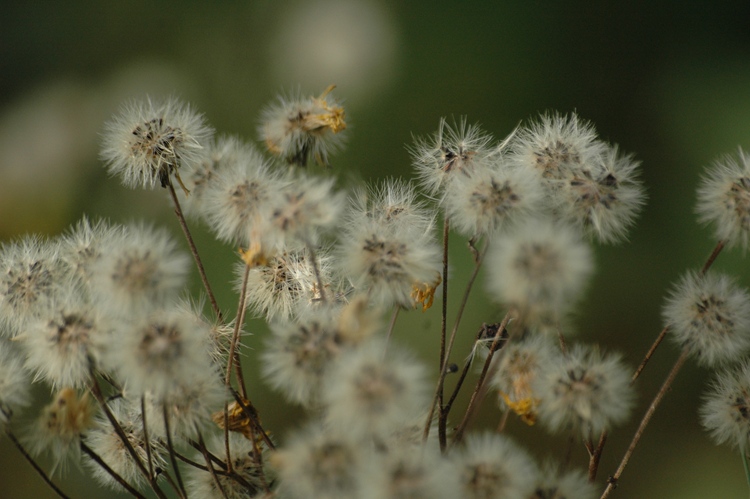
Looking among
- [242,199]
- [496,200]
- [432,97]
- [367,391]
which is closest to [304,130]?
[242,199]

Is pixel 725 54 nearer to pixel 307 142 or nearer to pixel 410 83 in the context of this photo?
pixel 410 83

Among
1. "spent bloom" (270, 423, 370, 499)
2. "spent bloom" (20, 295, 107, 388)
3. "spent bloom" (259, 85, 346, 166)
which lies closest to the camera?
"spent bloom" (270, 423, 370, 499)

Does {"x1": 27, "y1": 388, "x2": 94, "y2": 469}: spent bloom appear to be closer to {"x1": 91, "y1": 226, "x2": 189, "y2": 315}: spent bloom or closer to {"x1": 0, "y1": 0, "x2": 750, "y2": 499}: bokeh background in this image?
{"x1": 91, "y1": 226, "x2": 189, "y2": 315}: spent bloom

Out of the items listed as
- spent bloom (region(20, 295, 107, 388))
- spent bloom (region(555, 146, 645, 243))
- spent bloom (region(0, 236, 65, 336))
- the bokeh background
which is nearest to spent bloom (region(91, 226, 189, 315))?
spent bloom (region(20, 295, 107, 388))

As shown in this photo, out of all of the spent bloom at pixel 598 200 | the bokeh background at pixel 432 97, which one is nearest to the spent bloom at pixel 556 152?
the spent bloom at pixel 598 200

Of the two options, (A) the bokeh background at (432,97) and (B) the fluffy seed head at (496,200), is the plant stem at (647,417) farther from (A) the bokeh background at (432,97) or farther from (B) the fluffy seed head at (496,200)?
(A) the bokeh background at (432,97)

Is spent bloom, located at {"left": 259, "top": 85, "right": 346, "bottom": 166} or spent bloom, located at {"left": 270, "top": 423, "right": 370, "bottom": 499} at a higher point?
spent bloom, located at {"left": 259, "top": 85, "right": 346, "bottom": 166}

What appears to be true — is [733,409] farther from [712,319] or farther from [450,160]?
[450,160]
